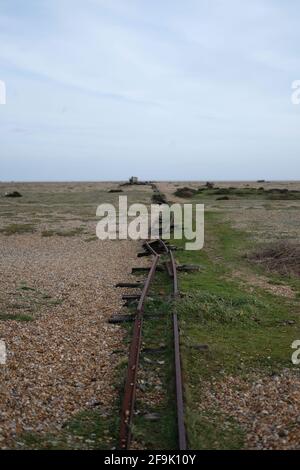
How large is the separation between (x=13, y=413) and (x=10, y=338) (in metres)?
2.86

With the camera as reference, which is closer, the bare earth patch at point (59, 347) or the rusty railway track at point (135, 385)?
the rusty railway track at point (135, 385)

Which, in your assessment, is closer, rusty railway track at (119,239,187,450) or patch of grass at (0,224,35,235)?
rusty railway track at (119,239,187,450)

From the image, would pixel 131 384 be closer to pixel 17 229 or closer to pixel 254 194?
pixel 17 229

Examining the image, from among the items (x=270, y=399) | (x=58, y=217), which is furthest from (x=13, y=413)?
(x=58, y=217)

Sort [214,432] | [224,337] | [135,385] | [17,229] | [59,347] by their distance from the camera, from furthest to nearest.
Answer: [17,229], [224,337], [59,347], [135,385], [214,432]

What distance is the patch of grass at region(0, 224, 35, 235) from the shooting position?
2667 cm

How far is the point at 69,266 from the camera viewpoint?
53.7 ft

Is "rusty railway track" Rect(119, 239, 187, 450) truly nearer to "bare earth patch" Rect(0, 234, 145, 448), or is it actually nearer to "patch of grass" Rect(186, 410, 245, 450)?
"patch of grass" Rect(186, 410, 245, 450)

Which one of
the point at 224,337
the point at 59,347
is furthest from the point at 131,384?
the point at 224,337

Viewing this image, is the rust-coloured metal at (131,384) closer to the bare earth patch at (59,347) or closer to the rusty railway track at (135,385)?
the rusty railway track at (135,385)

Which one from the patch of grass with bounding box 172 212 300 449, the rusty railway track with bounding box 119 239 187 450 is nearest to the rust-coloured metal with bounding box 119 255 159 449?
the rusty railway track with bounding box 119 239 187 450

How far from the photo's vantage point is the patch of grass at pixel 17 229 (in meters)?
26.7

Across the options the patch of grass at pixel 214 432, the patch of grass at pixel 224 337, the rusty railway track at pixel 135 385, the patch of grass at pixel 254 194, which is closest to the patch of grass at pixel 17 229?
the patch of grass at pixel 224 337

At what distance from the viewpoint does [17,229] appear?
27.5 m
